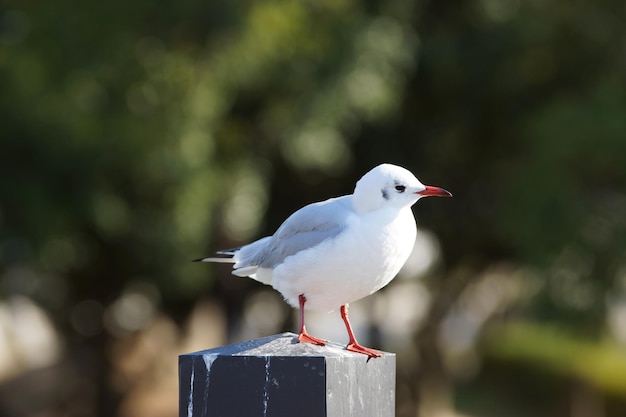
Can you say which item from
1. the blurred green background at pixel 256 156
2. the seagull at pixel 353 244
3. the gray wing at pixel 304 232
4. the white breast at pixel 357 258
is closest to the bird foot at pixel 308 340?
the seagull at pixel 353 244

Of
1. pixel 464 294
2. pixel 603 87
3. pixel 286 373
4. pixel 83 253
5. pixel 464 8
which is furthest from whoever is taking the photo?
pixel 464 294

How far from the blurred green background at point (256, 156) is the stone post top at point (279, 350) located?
5.97m

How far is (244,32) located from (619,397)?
12328 mm

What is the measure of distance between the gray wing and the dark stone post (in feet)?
1.92

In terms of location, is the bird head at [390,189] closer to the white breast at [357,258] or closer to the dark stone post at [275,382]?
the white breast at [357,258]

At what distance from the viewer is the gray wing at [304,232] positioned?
3641mm

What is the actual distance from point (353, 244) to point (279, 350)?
56 centimetres

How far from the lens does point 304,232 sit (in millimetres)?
3758

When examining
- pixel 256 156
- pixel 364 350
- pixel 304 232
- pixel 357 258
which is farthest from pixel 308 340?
pixel 256 156

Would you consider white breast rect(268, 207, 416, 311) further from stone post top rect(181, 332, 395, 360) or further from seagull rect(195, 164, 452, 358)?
stone post top rect(181, 332, 395, 360)

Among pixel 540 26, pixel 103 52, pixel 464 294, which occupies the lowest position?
pixel 464 294

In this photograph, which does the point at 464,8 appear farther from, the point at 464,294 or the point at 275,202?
the point at 464,294

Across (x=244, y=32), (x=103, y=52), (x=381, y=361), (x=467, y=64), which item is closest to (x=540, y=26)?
(x=467, y=64)

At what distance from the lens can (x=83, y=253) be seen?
36.3 feet
